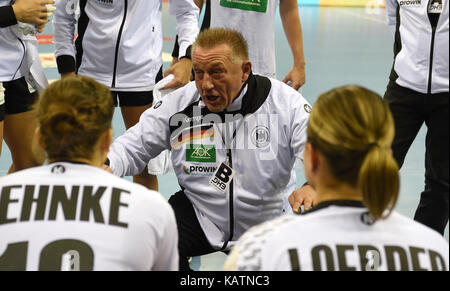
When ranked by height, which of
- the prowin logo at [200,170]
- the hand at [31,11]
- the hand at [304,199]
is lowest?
the prowin logo at [200,170]

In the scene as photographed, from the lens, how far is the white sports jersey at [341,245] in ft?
4.92

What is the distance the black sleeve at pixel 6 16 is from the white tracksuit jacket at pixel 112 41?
0.60 metres

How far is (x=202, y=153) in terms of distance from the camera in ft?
9.49

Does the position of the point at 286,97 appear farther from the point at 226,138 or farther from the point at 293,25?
the point at 293,25

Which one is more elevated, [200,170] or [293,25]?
[293,25]

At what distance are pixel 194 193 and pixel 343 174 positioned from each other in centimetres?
149

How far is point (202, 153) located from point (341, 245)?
1452 millimetres

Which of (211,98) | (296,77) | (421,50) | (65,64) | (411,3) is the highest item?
(411,3)

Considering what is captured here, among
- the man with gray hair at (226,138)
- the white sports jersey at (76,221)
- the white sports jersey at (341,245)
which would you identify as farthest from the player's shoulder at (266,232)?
the man with gray hair at (226,138)

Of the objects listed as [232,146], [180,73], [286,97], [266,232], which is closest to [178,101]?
[232,146]

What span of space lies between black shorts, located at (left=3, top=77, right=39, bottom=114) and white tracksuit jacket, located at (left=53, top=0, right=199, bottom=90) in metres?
0.36

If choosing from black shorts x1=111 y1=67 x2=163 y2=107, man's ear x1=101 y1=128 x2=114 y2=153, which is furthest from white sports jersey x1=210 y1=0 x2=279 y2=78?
man's ear x1=101 y1=128 x2=114 y2=153

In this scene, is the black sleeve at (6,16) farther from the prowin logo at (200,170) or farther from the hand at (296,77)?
the hand at (296,77)

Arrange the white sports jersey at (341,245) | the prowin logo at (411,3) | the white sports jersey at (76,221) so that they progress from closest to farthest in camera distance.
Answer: the white sports jersey at (341,245) → the white sports jersey at (76,221) → the prowin logo at (411,3)
